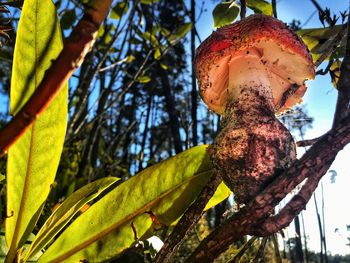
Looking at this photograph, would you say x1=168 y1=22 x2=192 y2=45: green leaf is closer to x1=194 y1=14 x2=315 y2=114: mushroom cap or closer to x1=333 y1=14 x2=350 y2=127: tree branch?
x1=194 y1=14 x2=315 y2=114: mushroom cap

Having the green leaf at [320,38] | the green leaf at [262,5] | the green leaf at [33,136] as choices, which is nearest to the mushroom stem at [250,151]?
the green leaf at [33,136]

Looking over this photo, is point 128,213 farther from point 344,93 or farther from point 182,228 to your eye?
point 344,93

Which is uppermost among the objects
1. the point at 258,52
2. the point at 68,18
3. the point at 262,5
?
the point at 68,18

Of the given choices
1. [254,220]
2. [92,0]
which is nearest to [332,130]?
[254,220]

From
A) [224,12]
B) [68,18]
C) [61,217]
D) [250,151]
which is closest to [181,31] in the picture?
[68,18]

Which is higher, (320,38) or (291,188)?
(320,38)

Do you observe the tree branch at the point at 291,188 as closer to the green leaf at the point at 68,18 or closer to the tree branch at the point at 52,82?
the tree branch at the point at 52,82

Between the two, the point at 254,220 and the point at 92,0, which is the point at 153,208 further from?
the point at 92,0
